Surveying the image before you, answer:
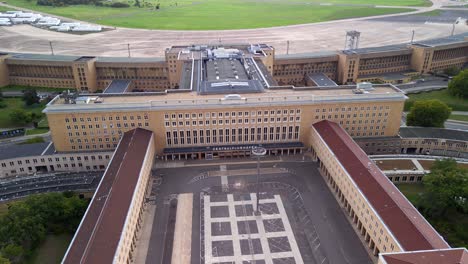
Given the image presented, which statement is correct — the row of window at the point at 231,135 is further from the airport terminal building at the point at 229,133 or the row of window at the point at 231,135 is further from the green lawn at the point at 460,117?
the green lawn at the point at 460,117

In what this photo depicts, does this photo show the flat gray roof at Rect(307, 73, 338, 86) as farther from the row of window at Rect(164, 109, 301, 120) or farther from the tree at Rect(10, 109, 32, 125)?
the tree at Rect(10, 109, 32, 125)

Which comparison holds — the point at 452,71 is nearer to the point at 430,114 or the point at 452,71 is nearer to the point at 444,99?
the point at 444,99

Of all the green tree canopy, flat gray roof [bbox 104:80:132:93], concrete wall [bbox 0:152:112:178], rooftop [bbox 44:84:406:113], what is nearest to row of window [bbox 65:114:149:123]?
rooftop [bbox 44:84:406:113]

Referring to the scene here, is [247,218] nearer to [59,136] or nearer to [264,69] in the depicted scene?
[59,136]

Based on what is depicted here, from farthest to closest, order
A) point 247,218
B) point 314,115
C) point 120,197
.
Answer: point 314,115
point 247,218
point 120,197

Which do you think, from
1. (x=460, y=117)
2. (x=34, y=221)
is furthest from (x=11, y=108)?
(x=460, y=117)

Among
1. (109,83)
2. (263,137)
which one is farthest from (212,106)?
(109,83)
